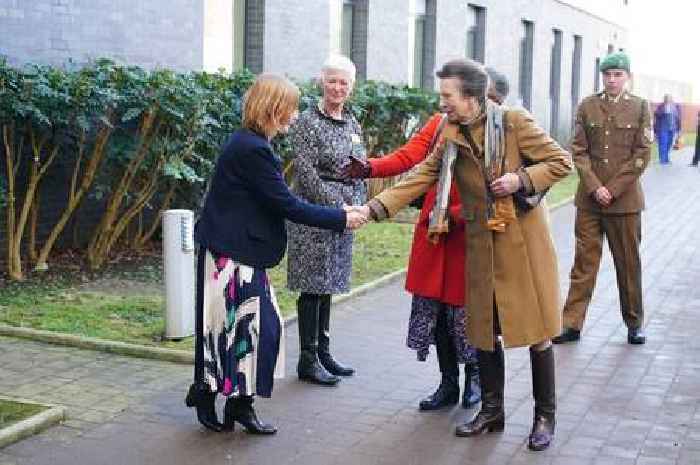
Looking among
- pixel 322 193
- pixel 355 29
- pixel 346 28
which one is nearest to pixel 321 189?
pixel 322 193

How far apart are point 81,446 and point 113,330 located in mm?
2368

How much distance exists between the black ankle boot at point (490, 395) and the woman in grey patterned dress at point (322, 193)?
1.18 meters

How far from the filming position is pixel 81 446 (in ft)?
17.8

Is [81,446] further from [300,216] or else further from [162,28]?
[162,28]

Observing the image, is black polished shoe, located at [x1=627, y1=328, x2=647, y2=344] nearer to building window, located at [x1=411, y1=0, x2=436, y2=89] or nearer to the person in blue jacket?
building window, located at [x1=411, y1=0, x2=436, y2=89]

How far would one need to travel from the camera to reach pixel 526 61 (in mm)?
26172

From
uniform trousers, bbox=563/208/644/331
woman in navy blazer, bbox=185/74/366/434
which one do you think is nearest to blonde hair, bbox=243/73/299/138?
woman in navy blazer, bbox=185/74/366/434

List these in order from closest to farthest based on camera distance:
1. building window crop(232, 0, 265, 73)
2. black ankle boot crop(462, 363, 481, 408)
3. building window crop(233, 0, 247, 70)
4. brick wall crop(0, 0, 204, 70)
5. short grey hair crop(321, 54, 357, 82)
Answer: black ankle boot crop(462, 363, 481, 408)
short grey hair crop(321, 54, 357, 82)
brick wall crop(0, 0, 204, 70)
building window crop(233, 0, 247, 70)
building window crop(232, 0, 265, 73)

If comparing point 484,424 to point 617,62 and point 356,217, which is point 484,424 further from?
point 617,62

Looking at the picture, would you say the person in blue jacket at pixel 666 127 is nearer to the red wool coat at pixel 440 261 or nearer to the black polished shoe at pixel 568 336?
the black polished shoe at pixel 568 336

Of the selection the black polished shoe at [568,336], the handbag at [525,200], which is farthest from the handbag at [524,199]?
the black polished shoe at [568,336]

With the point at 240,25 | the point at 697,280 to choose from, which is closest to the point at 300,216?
the point at 697,280

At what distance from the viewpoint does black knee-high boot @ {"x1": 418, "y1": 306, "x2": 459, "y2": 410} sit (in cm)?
615

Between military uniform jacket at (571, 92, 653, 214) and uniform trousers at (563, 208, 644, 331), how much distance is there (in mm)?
128
